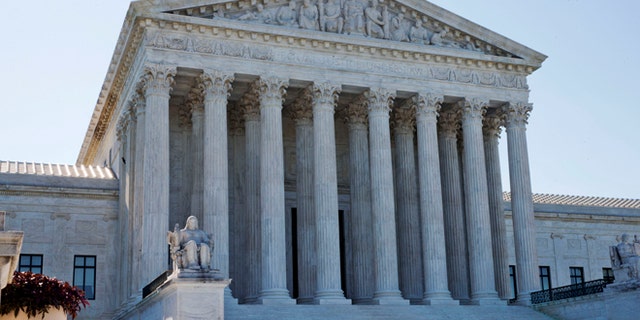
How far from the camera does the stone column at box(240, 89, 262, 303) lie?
41.4m

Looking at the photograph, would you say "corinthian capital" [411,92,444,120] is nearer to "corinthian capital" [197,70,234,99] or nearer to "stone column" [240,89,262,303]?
"stone column" [240,89,262,303]

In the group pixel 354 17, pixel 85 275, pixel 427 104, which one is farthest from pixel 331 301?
pixel 354 17

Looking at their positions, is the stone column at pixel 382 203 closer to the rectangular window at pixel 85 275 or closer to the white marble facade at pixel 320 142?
the white marble facade at pixel 320 142

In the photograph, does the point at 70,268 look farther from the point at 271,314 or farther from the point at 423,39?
the point at 423,39

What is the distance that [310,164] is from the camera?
4344 centimetres

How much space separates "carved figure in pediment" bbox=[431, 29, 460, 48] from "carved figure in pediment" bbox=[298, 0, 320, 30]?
6446 mm

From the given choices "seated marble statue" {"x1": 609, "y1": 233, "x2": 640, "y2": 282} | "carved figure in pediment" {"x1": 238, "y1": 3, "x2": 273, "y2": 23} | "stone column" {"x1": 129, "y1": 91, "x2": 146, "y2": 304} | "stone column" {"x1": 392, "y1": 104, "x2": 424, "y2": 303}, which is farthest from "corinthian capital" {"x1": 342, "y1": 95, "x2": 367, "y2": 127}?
"seated marble statue" {"x1": 609, "y1": 233, "x2": 640, "y2": 282}

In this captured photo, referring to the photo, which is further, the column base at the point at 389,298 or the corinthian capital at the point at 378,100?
the corinthian capital at the point at 378,100

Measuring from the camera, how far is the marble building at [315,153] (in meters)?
38.2

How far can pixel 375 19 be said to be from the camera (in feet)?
141

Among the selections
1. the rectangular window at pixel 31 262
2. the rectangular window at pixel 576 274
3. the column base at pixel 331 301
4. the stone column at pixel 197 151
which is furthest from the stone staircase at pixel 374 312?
the rectangular window at pixel 576 274

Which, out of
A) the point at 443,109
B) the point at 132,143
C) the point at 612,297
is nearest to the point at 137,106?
the point at 132,143

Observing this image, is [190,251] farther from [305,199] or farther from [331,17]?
[331,17]

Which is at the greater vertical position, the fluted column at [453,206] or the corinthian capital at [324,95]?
the corinthian capital at [324,95]
